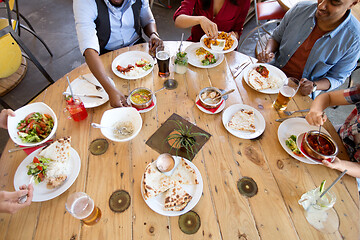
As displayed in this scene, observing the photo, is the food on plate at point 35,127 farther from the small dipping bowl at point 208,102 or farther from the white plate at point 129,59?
the small dipping bowl at point 208,102

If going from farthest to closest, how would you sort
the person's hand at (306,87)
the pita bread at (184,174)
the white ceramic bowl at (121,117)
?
the person's hand at (306,87)
the white ceramic bowl at (121,117)
the pita bread at (184,174)

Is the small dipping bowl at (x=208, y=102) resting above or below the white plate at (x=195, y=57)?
above

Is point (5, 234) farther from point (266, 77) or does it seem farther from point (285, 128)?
point (266, 77)

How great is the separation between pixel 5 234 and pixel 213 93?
1.58 metres

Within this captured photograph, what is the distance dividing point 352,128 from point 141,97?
1.76 meters

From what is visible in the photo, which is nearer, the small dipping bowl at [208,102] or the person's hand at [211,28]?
the small dipping bowl at [208,102]

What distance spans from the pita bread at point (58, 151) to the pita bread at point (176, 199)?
69 cm

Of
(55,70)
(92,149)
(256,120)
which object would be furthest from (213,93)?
(55,70)

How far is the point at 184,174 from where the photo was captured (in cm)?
125

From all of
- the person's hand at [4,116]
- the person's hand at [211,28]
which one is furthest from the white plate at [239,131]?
the person's hand at [4,116]

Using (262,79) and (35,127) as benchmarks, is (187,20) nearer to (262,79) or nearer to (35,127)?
(262,79)

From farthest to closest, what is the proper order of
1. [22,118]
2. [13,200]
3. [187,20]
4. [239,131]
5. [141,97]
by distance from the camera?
[187,20] < [141,97] < [239,131] < [22,118] < [13,200]

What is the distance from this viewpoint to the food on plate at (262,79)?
177cm

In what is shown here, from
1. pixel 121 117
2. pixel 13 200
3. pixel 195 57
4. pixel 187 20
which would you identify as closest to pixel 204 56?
pixel 195 57
